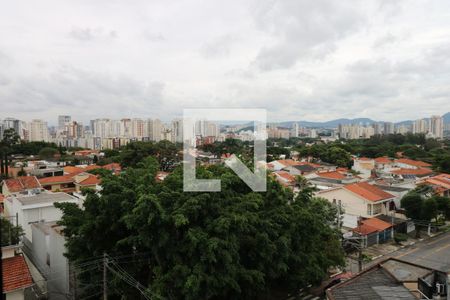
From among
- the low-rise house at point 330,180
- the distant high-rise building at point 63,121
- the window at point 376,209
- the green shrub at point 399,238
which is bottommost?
the green shrub at point 399,238

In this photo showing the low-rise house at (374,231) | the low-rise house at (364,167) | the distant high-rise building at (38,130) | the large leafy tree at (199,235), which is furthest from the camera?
the distant high-rise building at (38,130)

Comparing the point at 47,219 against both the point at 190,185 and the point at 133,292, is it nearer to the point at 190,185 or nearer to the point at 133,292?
the point at 133,292

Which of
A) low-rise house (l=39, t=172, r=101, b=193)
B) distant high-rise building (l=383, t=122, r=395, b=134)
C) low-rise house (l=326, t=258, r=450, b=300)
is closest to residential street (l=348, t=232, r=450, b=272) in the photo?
low-rise house (l=326, t=258, r=450, b=300)

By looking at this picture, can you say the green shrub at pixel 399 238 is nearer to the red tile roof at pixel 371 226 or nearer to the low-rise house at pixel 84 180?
the red tile roof at pixel 371 226

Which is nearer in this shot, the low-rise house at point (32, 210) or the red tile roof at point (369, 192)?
the low-rise house at point (32, 210)

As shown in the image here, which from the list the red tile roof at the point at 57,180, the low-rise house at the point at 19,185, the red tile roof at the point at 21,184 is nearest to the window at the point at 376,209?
the low-rise house at the point at 19,185
